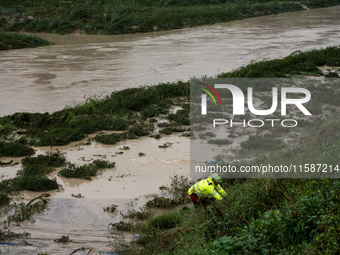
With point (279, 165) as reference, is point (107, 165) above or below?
below

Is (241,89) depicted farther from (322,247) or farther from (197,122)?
(322,247)

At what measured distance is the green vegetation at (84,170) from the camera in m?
9.91

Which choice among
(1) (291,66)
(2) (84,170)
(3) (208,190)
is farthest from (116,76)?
(3) (208,190)

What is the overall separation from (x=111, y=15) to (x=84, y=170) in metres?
26.1

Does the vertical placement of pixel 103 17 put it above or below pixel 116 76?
above

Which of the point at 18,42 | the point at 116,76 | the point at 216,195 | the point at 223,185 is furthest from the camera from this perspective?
the point at 18,42

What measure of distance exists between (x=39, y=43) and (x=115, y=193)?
21.3m

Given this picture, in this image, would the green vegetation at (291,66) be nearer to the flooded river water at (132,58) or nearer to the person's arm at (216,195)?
the flooded river water at (132,58)

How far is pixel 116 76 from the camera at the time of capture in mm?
20469

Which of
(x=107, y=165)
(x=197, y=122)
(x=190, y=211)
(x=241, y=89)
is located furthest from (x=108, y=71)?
(x=190, y=211)

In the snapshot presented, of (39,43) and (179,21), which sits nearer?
(39,43)

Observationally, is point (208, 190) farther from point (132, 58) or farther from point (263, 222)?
point (132, 58)

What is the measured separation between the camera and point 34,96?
56.8 ft

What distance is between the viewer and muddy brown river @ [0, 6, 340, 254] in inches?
325
